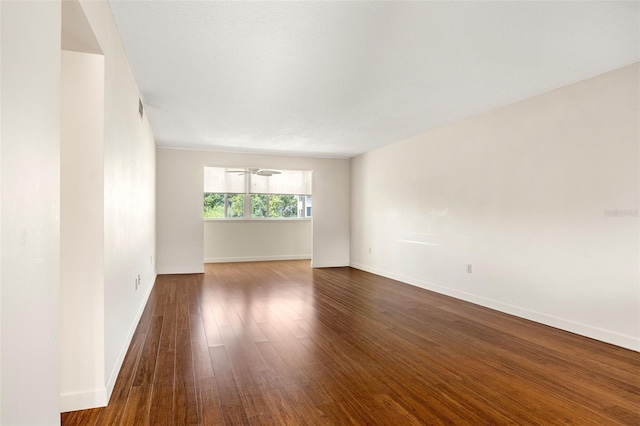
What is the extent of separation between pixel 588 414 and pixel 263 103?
387 centimetres

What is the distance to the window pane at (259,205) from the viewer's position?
893cm

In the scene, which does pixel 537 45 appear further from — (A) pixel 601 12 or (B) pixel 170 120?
(B) pixel 170 120

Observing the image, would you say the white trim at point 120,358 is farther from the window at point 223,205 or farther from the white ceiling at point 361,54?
the window at point 223,205

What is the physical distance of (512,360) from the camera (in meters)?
2.82

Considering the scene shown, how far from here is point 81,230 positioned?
202 cm

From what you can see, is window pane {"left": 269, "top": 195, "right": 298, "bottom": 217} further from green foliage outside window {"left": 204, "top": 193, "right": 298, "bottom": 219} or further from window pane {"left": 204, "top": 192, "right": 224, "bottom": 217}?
window pane {"left": 204, "top": 192, "right": 224, "bottom": 217}

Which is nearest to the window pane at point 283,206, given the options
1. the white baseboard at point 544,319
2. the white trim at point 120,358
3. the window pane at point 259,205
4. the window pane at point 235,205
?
the window pane at point 259,205

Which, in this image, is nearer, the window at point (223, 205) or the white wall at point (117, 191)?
the white wall at point (117, 191)

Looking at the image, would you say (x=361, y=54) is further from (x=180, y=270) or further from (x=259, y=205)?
(x=259, y=205)

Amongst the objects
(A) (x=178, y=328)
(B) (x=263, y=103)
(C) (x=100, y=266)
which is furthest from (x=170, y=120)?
(C) (x=100, y=266)

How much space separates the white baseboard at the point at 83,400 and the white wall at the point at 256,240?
21.1ft

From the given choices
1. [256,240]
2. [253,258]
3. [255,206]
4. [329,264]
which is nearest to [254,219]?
[255,206]

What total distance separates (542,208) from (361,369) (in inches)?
107

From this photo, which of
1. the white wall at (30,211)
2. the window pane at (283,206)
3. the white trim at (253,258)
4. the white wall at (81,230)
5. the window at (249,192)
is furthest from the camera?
the window pane at (283,206)
